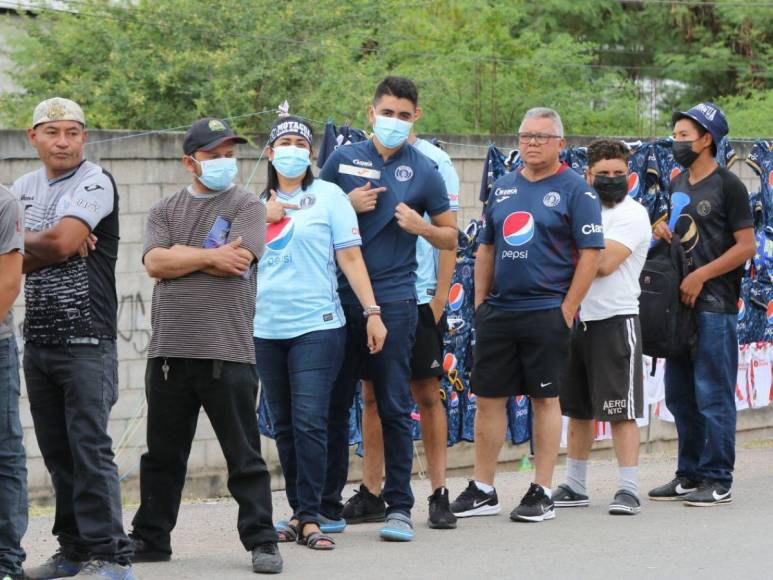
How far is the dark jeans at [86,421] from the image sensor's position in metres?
5.88

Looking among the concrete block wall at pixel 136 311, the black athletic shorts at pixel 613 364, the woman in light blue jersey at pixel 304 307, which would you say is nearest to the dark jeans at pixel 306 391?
the woman in light blue jersey at pixel 304 307

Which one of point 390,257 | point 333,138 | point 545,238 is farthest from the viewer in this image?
point 333,138

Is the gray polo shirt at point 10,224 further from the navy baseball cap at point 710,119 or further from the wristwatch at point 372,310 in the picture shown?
the navy baseball cap at point 710,119

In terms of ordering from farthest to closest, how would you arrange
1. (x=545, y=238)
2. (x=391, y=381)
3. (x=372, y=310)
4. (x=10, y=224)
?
(x=545, y=238), (x=391, y=381), (x=372, y=310), (x=10, y=224)

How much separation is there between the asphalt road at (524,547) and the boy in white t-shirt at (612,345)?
0.29 m

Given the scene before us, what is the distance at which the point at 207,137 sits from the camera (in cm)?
634

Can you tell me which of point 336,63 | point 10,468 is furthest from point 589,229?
point 336,63

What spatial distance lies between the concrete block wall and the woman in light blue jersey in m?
3.77

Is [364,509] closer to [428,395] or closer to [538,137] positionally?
[428,395]

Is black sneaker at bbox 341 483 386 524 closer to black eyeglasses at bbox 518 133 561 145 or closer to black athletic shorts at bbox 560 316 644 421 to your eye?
black athletic shorts at bbox 560 316 644 421

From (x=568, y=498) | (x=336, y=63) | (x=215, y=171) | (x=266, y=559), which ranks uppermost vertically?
(x=336, y=63)

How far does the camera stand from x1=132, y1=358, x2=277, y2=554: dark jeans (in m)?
6.23

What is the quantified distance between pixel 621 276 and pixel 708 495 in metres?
1.35

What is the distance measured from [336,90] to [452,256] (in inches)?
347
